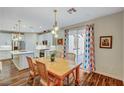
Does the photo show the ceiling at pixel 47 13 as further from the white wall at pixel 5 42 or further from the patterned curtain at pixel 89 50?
the white wall at pixel 5 42

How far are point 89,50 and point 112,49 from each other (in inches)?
35.6

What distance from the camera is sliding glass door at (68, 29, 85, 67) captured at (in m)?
4.72

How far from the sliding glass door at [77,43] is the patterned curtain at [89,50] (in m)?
0.42

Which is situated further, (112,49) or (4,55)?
(4,55)

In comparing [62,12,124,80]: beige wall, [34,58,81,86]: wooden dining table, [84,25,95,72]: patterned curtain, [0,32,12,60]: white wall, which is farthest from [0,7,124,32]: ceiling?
[0,32,12,60]: white wall

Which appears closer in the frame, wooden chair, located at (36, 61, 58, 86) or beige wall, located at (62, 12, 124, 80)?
wooden chair, located at (36, 61, 58, 86)

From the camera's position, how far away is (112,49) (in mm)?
3369

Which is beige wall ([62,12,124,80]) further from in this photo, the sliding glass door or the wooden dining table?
the wooden dining table

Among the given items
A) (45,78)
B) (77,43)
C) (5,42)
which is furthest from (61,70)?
(5,42)

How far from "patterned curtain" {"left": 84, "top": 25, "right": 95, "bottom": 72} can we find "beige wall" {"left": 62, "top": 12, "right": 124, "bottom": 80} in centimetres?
14

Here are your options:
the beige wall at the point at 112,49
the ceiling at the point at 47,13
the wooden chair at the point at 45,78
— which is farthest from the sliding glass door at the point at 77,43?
the wooden chair at the point at 45,78

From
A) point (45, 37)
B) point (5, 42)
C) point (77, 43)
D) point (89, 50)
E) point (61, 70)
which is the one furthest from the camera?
point (5, 42)

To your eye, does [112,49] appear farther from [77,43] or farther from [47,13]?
[47,13]
